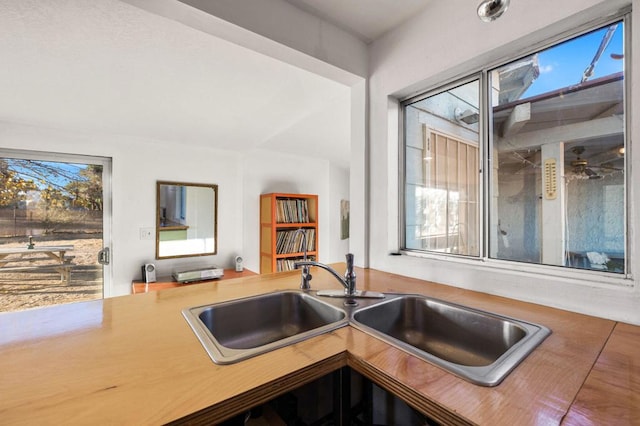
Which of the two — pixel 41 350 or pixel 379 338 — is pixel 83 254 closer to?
pixel 41 350

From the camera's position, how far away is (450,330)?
1.06 metres

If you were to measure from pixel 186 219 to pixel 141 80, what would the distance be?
184 cm

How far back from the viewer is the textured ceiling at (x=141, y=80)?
1271mm

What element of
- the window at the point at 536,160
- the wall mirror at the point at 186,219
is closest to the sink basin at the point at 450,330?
the window at the point at 536,160

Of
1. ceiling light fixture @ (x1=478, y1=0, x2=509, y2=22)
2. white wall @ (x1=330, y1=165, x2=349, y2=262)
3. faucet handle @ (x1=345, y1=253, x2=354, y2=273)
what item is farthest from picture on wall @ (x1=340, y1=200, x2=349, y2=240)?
ceiling light fixture @ (x1=478, y1=0, x2=509, y2=22)

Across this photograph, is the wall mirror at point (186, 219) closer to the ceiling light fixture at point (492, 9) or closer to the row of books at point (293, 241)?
the row of books at point (293, 241)

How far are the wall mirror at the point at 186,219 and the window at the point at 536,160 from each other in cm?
264

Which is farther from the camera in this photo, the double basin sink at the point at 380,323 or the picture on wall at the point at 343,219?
the picture on wall at the point at 343,219

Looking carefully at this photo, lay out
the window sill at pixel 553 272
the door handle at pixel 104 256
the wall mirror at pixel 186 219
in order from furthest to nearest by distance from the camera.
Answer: the wall mirror at pixel 186 219 → the door handle at pixel 104 256 → the window sill at pixel 553 272

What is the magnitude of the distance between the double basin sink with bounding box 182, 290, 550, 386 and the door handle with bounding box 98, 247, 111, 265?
255 centimetres

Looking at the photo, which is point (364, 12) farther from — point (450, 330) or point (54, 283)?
point (54, 283)

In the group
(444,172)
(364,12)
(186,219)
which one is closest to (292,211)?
(186,219)

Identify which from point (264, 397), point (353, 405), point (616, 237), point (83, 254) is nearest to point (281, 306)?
point (353, 405)

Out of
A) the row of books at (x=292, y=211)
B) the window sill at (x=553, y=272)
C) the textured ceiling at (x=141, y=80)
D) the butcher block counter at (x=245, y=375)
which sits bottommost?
the butcher block counter at (x=245, y=375)
